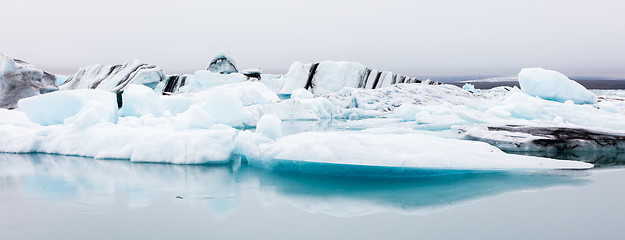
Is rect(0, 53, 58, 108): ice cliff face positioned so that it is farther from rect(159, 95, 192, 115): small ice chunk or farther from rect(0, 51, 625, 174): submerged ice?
rect(159, 95, 192, 115): small ice chunk

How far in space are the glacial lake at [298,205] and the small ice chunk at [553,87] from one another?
334 inches

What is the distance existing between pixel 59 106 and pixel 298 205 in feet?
16.7

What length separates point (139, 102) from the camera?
866cm

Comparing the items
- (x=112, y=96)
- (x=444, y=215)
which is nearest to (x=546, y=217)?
(x=444, y=215)

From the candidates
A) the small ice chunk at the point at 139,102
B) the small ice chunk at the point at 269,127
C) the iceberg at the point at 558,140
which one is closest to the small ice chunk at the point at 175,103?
the small ice chunk at the point at 139,102

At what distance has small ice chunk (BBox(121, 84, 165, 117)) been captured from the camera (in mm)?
8633

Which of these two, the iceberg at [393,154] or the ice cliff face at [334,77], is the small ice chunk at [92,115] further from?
the ice cliff face at [334,77]

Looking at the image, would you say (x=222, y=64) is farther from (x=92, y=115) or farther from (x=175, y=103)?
(x=92, y=115)

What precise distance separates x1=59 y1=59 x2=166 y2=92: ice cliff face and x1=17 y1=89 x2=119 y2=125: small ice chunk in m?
8.10

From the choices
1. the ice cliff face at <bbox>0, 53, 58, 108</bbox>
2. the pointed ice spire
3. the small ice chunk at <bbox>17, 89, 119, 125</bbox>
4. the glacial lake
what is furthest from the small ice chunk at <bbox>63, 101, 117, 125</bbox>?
the pointed ice spire

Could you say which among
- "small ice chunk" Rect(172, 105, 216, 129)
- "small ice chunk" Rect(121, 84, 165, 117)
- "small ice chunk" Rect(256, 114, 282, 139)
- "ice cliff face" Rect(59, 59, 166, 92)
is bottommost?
"ice cliff face" Rect(59, 59, 166, 92)

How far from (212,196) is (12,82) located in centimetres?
1016

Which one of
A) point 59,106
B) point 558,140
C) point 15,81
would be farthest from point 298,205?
point 15,81

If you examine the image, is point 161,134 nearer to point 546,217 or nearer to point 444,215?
point 444,215
